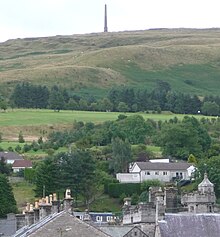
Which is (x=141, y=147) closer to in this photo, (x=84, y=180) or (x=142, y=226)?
(x=84, y=180)

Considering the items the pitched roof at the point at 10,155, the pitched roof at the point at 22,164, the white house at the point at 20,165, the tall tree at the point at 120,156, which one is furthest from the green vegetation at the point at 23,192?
the pitched roof at the point at 10,155

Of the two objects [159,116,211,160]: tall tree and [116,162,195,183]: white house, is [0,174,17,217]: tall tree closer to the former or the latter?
[116,162,195,183]: white house

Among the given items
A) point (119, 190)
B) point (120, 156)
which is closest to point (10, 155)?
point (120, 156)

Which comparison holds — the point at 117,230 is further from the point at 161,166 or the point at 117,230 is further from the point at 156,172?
the point at 161,166

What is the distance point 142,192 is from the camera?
124 m

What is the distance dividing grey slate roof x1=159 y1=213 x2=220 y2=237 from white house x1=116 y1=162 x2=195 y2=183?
81077 mm

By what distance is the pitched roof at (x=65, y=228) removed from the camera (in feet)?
148

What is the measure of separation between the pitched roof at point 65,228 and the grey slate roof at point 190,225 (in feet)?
24.9

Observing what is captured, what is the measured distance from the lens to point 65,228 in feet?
148

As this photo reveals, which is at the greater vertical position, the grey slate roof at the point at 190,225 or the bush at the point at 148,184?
the grey slate roof at the point at 190,225

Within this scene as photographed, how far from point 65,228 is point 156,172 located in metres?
92.8

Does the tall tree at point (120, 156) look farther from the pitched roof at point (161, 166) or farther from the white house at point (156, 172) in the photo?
the pitched roof at point (161, 166)

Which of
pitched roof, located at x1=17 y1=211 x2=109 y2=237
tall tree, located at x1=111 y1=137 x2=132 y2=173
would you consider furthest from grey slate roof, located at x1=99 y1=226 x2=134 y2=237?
tall tree, located at x1=111 y1=137 x2=132 y2=173

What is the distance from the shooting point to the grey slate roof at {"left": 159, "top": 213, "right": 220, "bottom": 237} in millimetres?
52406
